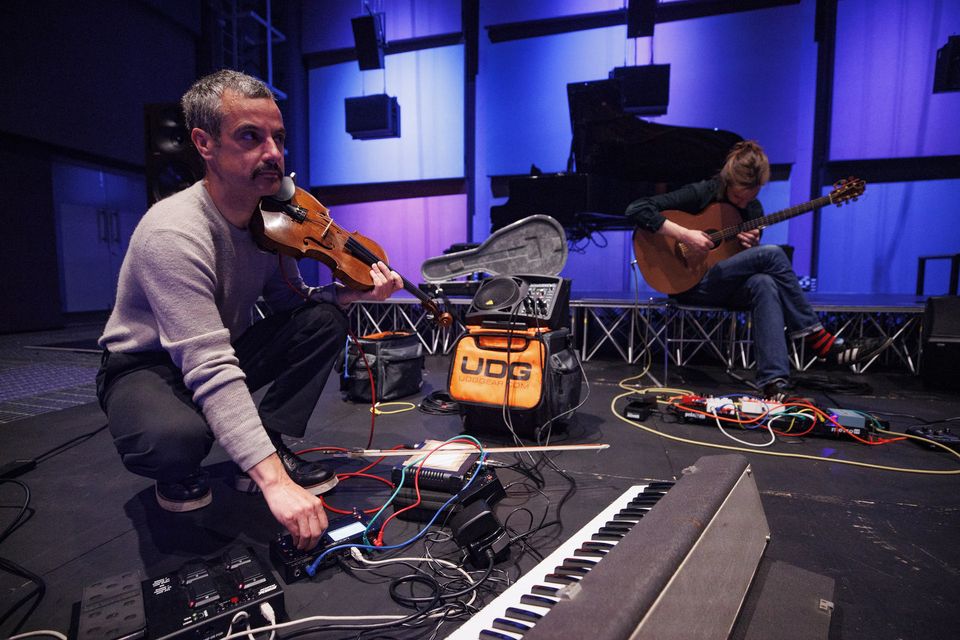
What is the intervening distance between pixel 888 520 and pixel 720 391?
169 cm

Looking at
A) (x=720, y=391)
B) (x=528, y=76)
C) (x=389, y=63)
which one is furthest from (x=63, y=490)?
(x=389, y=63)

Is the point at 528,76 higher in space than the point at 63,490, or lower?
higher

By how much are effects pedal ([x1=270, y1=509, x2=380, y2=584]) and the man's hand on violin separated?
0.81m

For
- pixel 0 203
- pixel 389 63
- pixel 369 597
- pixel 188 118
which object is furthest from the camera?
pixel 389 63

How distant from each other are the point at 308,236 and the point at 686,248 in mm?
2393

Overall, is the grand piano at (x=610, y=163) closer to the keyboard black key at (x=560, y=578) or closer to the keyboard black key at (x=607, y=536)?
the keyboard black key at (x=607, y=536)

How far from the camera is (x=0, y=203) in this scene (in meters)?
5.49

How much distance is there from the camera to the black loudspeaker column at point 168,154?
2.93m

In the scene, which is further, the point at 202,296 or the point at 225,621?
the point at 202,296

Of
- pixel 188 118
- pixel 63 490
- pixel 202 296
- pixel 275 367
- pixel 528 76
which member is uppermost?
pixel 528 76

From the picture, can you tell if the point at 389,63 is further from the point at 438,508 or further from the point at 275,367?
the point at 438,508

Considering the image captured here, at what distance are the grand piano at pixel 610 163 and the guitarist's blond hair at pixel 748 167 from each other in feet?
3.06

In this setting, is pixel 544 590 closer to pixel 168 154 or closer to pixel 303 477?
pixel 303 477

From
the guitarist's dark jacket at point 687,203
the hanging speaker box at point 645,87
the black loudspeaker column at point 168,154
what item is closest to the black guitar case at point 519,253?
the guitarist's dark jacket at point 687,203
